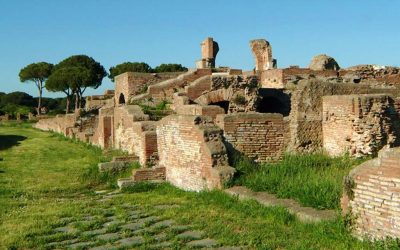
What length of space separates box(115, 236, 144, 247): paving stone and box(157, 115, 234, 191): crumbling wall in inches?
99.2

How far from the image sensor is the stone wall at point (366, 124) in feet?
34.7

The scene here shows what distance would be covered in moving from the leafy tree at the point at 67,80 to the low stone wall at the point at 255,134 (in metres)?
40.9

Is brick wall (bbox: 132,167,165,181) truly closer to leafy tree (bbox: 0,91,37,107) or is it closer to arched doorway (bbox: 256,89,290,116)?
arched doorway (bbox: 256,89,290,116)

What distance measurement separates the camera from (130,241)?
620 centimetres

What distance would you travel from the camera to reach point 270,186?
25.8ft

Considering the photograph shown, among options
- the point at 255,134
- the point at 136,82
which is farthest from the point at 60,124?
the point at 255,134

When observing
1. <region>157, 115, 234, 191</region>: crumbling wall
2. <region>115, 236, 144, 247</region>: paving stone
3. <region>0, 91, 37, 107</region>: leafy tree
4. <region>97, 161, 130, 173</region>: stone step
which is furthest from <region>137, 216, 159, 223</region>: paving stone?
<region>0, 91, 37, 107</region>: leafy tree

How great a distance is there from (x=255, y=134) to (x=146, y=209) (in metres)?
3.13

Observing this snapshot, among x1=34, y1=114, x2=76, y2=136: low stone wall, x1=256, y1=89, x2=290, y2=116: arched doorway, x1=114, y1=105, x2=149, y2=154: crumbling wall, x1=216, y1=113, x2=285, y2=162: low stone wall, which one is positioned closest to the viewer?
x1=216, y1=113, x2=285, y2=162: low stone wall

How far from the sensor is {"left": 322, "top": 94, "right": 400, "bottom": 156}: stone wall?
1056 centimetres

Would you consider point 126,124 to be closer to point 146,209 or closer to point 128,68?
point 146,209

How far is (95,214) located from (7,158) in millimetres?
9686

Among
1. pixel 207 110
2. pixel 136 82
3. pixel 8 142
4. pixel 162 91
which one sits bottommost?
pixel 8 142

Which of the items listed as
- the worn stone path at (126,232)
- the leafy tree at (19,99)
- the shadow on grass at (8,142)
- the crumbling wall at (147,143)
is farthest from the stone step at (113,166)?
the leafy tree at (19,99)
